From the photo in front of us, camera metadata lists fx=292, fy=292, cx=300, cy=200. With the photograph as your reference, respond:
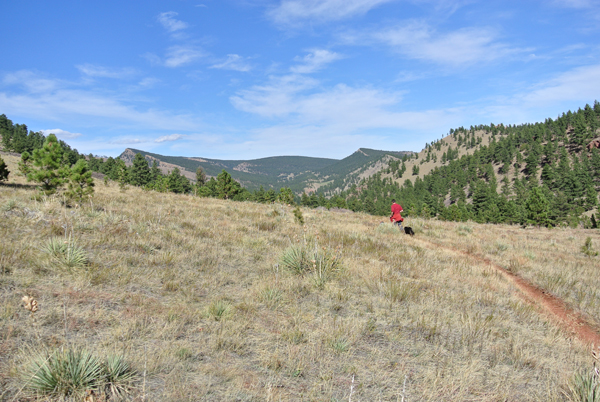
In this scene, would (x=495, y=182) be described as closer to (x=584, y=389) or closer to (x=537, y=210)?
(x=537, y=210)

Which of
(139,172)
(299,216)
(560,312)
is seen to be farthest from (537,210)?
(139,172)

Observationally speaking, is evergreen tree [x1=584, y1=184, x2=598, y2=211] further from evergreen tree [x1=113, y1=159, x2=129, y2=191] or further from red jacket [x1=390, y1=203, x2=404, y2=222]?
evergreen tree [x1=113, y1=159, x2=129, y2=191]

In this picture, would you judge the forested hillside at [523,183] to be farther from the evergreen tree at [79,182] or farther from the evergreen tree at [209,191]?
the evergreen tree at [79,182]

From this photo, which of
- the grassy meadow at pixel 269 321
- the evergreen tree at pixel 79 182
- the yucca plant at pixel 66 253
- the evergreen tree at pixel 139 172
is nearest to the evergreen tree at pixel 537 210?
the grassy meadow at pixel 269 321

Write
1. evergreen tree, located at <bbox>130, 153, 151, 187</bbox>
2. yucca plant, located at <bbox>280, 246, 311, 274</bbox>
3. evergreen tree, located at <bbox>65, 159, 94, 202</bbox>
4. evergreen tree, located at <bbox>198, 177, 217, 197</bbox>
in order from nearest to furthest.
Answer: yucca plant, located at <bbox>280, 246, 311, 274</bbox> → evergreen tree, located at <bbox>65, 159, 94, 202</bbox> → evergreen tree, located at <bbox>130, 153, 151, 187</bbox> → evergreen tree, located at <bbox>198, 177, 217, 197</bbox>

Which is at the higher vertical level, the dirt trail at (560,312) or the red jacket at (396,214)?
the red jacket at (396,214)

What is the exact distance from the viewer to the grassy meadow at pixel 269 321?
318 centimetres

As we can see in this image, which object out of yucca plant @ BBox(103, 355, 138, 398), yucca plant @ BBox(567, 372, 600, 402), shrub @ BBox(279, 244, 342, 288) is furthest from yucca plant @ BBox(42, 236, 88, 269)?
yucca plant @ BBox(567, 372, 600, 402)

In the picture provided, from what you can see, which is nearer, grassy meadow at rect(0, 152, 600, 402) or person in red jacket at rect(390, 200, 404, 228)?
grassy meadow at rect(0, 152, 600, 402)

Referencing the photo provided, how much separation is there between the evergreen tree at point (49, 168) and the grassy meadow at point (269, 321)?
484cm

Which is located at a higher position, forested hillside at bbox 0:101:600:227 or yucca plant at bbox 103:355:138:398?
forested hillside at bbox 0:101:600:227

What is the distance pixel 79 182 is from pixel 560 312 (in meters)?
16.7

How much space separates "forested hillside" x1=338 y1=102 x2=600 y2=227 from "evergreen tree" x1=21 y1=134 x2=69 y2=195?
52.4m

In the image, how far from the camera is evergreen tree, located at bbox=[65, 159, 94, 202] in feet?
40.0
